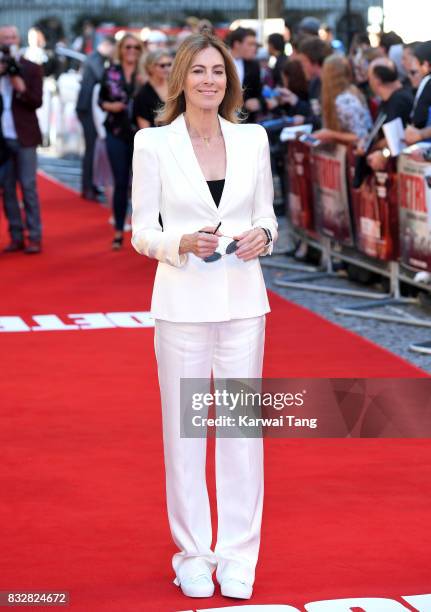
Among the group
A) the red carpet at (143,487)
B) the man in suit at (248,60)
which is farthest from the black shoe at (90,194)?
the red carpet at (143,487)

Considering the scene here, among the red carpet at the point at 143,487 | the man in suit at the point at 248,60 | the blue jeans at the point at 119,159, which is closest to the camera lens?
the red carpet at the point at 143,487

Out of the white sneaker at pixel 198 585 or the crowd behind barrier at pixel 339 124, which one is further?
the crowd behind barrier at pixel 339 124

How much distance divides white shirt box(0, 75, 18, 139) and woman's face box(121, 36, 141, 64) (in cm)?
125

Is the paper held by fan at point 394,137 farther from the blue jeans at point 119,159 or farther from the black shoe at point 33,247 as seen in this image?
the black shoe at point 33,247

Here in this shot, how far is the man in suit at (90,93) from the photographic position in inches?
693

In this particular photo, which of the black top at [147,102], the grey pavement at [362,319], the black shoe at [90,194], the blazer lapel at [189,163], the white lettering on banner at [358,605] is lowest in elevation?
the black shoe at [90,194]

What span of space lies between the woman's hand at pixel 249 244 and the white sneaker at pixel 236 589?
3.68 ft

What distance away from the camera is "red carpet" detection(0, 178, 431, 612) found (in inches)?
200

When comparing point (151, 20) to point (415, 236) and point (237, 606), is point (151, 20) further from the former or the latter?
point (237, 606)

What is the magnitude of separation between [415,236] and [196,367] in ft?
18.4

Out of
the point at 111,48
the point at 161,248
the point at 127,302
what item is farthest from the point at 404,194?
the point at 111,48

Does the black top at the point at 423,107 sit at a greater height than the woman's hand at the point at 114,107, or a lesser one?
greater

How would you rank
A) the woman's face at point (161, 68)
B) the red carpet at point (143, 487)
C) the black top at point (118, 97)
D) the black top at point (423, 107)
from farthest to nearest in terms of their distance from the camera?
the black top at point (118, 97)
the woman's face at point (161, 68)
the black top at point (423, 107)
the red carpet at point (143, 487)

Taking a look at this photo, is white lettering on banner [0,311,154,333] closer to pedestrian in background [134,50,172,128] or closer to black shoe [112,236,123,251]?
pedestrian in background [134,50,172,128]
